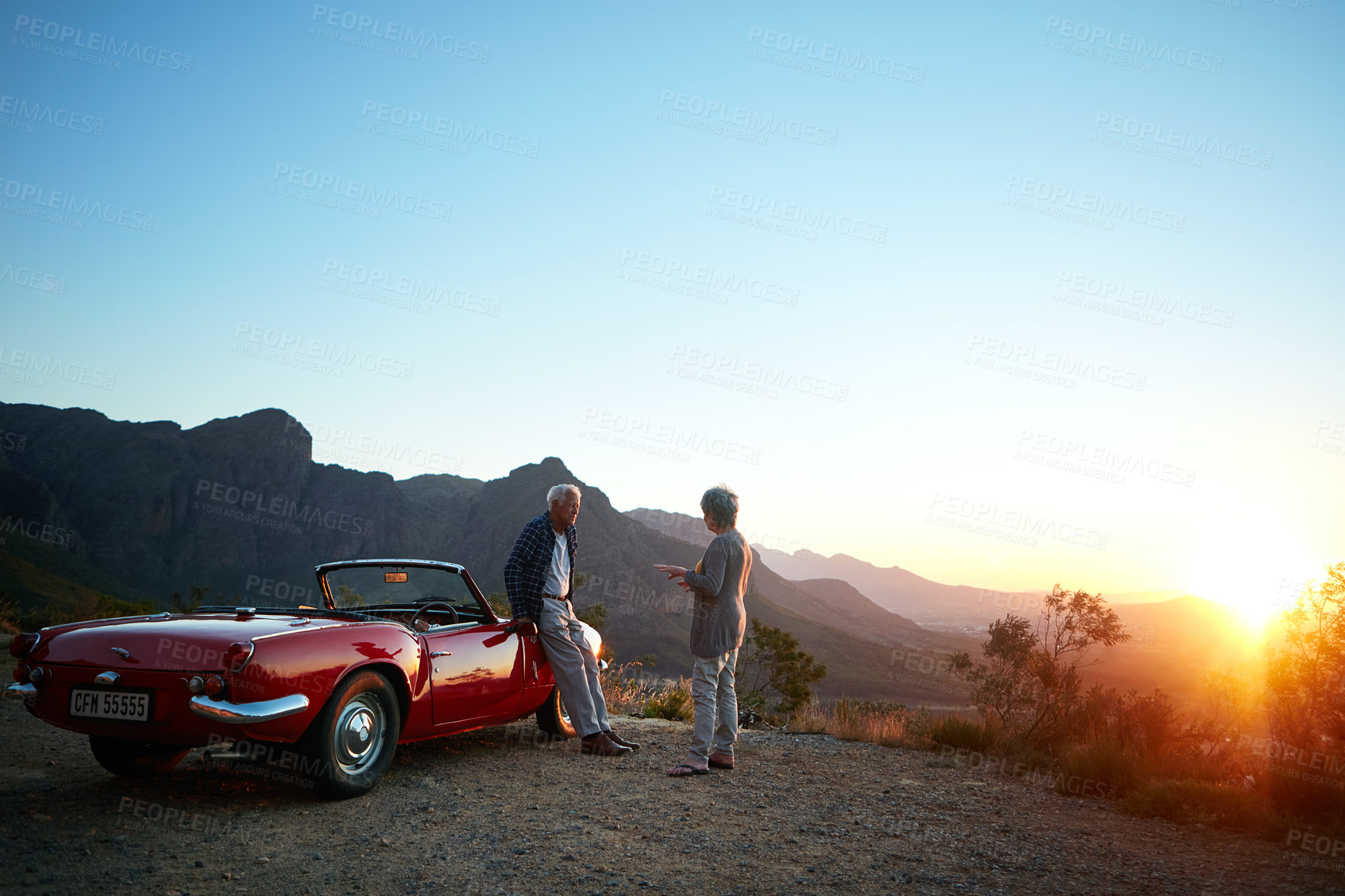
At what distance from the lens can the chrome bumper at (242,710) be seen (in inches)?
163

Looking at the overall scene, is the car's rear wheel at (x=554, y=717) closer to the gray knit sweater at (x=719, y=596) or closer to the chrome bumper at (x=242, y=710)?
the gray knit sweater at (x=719, y=596)

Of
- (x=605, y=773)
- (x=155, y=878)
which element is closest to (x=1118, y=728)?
(x=605, y=773)

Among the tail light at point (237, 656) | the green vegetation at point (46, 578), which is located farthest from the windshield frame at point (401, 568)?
the green vegetation at point (46, 578)

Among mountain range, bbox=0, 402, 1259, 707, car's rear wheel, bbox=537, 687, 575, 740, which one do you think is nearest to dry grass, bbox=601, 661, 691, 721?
car's rear wheel, bbox=537, 687, 575, 740

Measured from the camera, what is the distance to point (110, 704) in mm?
4348

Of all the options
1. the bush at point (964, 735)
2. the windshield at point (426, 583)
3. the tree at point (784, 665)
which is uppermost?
the windshield at point (426, 583)

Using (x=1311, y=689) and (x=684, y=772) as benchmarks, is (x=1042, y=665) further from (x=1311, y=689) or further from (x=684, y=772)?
(x=684, y=772)

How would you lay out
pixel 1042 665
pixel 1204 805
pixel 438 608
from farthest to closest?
pixel 1042 665 < pixel 438 608 < pixel 1204 805

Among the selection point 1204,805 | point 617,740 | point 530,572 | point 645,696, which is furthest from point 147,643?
point 645,696

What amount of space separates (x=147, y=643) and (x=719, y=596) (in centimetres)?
391

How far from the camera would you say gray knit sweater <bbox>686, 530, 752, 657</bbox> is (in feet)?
21.0

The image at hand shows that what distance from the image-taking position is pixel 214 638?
4.41 metres

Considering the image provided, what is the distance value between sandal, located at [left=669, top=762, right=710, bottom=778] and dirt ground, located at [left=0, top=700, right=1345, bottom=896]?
0.09 meters

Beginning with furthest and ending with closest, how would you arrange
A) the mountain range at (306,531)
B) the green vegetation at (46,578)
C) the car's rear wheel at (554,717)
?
the mountain range at (306,531) < the green vegetation at (46,578) < the car's rear wheel at (554,717)
